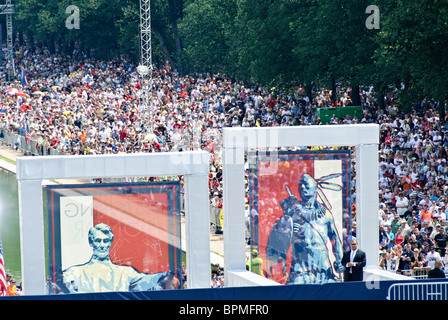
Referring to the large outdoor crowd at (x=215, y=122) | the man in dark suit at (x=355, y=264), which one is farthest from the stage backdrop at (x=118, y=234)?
the large outdoor crowd at (x=215, y=122)

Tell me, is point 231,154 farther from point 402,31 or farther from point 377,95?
point 377,95

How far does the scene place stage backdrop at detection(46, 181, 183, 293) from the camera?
17.7 m

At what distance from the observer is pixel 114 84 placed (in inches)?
2714

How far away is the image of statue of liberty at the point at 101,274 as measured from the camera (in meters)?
17.8

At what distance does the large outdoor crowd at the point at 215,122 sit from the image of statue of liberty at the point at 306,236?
2.58m

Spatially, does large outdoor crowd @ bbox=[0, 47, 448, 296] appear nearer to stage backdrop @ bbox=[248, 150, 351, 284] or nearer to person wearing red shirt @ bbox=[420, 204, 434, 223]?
person wearing red shirt @ bbox=[420, 204, 434, 223]

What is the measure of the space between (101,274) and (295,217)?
4.01 metres

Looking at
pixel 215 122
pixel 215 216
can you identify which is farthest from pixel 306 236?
pixel 215 122

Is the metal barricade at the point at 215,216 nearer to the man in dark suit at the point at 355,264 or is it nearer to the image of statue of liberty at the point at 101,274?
the image of statue of liberty at the point at 101,274

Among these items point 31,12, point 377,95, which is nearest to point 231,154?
point 377,95

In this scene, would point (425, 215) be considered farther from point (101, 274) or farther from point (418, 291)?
point (101, 274)

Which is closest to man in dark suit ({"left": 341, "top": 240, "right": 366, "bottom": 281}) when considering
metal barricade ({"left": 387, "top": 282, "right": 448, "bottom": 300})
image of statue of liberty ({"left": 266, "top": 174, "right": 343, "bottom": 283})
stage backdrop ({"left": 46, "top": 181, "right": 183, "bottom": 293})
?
image of statue of liberty ({"left": 266, "top": 174, "right": 343, "bottom": 283})

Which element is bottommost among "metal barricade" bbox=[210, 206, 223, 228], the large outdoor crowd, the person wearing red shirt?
"metal barricade" bbox=[210, 206, 223, 228]

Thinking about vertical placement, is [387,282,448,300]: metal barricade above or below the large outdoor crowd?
below
